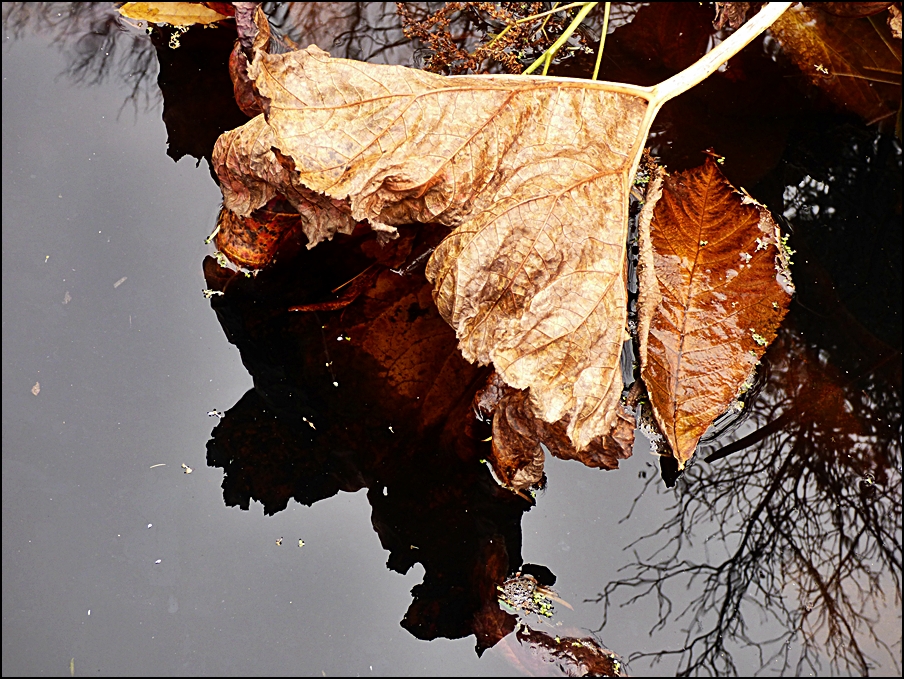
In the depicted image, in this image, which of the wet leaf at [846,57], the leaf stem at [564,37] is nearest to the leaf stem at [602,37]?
the leaf stem at [564,37]

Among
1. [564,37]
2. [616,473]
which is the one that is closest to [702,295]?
[616,473]

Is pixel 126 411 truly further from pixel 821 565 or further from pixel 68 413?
pixel 821 565

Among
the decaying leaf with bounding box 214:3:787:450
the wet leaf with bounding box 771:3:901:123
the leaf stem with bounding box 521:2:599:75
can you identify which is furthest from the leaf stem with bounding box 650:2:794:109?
the wet leaf with bounding box 771:3:901:123

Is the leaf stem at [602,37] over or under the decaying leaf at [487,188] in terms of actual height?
over

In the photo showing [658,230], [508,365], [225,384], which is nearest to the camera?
[508,365]

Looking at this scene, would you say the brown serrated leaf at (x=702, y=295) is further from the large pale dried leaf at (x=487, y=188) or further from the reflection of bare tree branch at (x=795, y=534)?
the large pale dried leaf at (x=487, y=188)

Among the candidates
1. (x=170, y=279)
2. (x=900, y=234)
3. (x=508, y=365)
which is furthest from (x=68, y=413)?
(x=900, y=234)

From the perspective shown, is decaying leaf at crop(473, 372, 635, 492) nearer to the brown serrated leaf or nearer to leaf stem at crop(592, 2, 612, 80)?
the brown serrated leaf
